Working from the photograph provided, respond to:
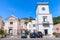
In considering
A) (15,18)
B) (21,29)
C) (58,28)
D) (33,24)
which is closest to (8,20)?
(15,18)

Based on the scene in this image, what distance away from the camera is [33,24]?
50438 millimetres

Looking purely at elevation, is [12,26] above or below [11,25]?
below

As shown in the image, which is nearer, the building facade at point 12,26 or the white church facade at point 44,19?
the white church facade at point 44,19

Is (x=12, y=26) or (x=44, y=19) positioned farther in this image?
(x=12, y=26)

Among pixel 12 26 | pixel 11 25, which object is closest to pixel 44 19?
pixel 12 26

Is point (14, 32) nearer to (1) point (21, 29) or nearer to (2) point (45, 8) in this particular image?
(1) point (21, 29)

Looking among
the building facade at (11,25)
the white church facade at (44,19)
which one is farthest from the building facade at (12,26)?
the white church facade at (44,19)

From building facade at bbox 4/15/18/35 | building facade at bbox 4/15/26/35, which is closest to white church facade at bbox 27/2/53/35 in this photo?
building facade at bbox 4/15/26/35

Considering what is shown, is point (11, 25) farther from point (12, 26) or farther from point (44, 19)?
point (44, 19)

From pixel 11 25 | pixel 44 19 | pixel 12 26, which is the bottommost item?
pixel 12 26

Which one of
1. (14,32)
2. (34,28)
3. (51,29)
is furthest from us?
(34,28)

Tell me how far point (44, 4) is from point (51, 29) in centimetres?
958

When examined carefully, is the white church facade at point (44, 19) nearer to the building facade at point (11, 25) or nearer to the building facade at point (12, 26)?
the building facade at point (12, 26)

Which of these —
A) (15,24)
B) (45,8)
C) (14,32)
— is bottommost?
(14,32)
